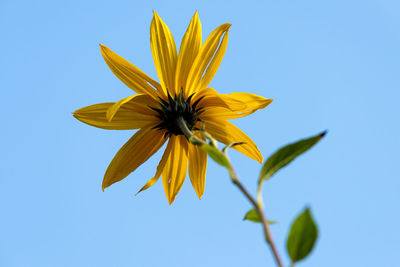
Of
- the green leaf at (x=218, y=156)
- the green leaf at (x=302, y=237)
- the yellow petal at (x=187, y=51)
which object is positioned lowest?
Result: the green leaf at (x=302, y=237)

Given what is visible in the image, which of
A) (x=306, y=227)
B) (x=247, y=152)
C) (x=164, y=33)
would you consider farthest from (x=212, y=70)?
(x=306, y=227)

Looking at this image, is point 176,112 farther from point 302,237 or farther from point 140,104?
point 302,237

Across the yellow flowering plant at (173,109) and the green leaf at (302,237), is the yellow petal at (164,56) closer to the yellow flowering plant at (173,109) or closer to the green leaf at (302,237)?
the yellow flowering plant at (173,109)

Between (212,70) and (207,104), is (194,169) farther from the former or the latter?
(212,70)

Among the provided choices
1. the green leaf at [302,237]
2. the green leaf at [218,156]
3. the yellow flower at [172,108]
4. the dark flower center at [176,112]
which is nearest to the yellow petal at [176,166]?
the yellow flower at [172,108]

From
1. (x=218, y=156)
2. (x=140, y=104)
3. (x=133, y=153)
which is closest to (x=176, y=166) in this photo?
(x=133, y=153)

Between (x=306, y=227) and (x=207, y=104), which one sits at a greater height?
(x=207, y=104)
